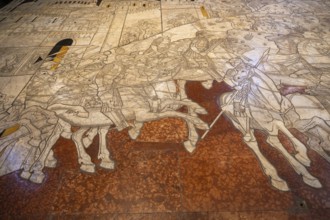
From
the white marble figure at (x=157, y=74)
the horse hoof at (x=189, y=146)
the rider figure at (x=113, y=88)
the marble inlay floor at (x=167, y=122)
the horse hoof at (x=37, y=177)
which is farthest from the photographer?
the rider figure at (x=113, y=88)

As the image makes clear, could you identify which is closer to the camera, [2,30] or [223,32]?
[223,32]

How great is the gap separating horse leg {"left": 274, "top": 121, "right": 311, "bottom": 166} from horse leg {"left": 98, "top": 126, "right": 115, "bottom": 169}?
82.9 inches

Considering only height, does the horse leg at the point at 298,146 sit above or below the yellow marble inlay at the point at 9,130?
below

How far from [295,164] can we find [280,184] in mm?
328

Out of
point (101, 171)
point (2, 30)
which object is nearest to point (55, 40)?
point (2, 30)

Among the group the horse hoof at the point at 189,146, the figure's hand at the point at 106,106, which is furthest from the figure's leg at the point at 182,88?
the figure's hand at the point at 106,106

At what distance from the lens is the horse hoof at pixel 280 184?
7.30 ft

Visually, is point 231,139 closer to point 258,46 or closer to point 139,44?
point 258,46

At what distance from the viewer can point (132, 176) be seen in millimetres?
2377

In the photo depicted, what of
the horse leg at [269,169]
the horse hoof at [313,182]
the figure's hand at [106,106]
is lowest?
the horse hoof at [313,182]

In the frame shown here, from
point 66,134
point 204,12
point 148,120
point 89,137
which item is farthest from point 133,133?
point 204,12

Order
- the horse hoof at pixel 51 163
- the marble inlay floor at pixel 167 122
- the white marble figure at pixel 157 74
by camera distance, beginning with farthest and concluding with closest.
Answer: the white marble figure at pixel 157 74 → the horse hoof at pixel 51 163 → the marble inlay floor at pixel 167 122

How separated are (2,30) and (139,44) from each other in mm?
3428

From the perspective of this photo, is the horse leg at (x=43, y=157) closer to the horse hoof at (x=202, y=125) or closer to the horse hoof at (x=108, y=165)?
the horse hoof at (x=108, y=165)
